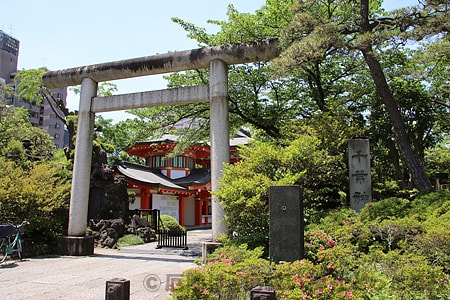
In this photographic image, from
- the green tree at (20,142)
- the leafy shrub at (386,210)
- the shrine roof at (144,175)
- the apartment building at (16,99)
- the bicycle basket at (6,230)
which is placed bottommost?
the bicycle basket at (6,230)

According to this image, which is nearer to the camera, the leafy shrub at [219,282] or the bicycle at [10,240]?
the leafy shrub at [219,282]

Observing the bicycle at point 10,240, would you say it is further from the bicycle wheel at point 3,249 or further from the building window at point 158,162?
the building window at point 158,162

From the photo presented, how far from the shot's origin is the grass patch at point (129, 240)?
509 inches

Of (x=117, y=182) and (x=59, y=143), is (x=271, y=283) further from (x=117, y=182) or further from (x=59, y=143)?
(x=59, y=143)

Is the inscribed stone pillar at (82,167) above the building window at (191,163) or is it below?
below

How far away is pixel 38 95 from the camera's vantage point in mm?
25078

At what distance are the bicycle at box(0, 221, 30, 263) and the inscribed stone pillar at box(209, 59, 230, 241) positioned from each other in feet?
15.8

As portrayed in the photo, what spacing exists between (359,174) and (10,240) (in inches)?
363

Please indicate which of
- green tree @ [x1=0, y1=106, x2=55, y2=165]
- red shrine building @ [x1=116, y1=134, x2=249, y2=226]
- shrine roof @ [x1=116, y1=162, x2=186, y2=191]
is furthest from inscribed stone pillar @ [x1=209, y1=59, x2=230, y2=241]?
red shrine building @ [x1=116, y1=134, x2=249, y2=226]

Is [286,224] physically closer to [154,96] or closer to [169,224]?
[154,96]

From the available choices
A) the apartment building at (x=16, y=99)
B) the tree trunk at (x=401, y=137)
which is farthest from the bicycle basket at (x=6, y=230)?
the apartment building at (x=16, y=99)

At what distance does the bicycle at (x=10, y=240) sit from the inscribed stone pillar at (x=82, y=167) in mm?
1352

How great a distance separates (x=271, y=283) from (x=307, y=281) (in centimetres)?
49

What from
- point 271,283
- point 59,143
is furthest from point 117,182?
point 59,143
